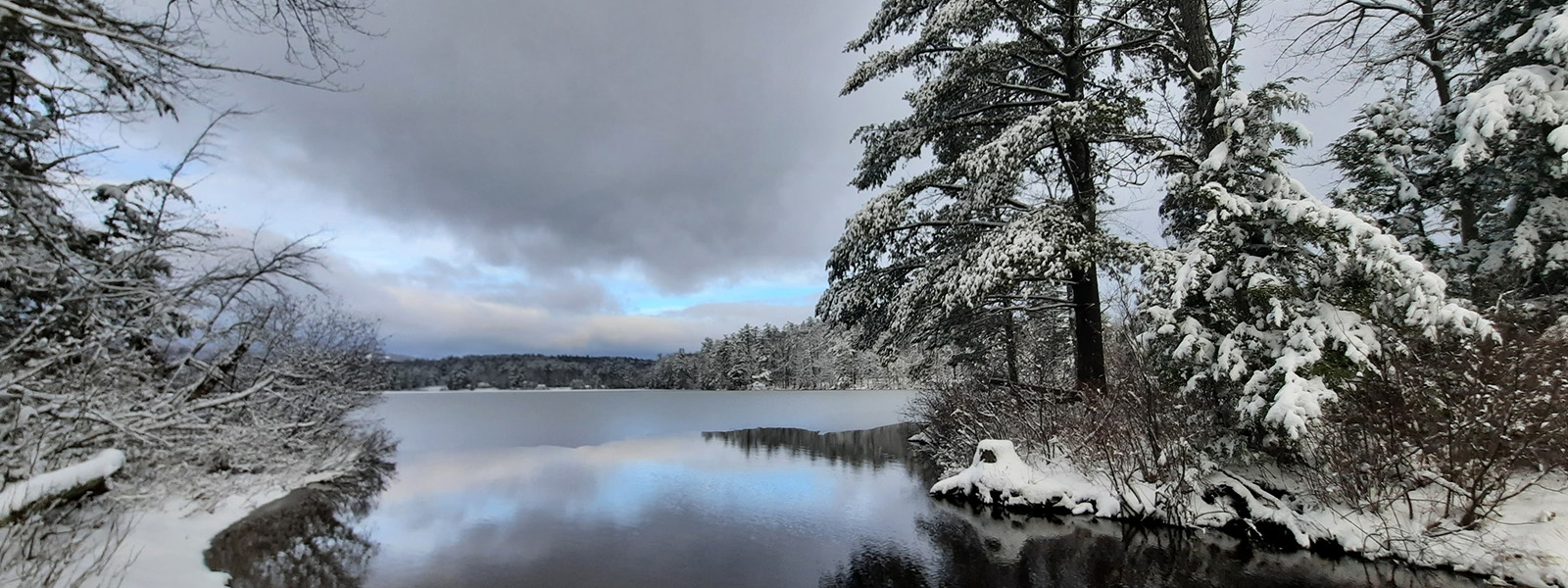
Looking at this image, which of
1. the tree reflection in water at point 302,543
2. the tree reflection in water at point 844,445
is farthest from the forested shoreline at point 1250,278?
the tree reflection in water at point 302,543

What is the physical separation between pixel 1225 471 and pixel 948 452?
5589mm

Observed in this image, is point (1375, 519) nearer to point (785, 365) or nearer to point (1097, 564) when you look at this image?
point (1097, 564)

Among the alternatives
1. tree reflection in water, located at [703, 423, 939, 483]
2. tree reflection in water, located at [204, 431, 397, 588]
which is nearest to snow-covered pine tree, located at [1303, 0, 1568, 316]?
tree reflection in water, located at [703, 423, 939, 483]

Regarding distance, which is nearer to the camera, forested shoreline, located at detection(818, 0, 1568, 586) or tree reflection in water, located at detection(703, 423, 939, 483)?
forested shoreline, located at detection(818, 0, 1568, 586)

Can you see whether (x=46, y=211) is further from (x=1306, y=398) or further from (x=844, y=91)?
(x=1306, y=398)

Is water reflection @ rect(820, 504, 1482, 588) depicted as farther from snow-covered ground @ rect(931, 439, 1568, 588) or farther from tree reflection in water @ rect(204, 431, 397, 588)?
tree reflection in water @ rect(204, 431, 397, 588)

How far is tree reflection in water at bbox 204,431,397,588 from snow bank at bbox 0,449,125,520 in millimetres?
2080

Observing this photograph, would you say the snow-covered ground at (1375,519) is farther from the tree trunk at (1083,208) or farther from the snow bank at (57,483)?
the snow bank at (57,483)

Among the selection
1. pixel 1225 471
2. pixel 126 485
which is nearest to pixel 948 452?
pixel 1225 471

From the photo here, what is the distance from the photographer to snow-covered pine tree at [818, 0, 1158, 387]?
10.2m

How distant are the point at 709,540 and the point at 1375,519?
8108 mm

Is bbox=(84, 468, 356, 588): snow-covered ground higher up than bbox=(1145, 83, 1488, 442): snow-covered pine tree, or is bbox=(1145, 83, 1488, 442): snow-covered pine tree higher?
bbox=(1145, 83, 1488, 442): snow-covered pine tree

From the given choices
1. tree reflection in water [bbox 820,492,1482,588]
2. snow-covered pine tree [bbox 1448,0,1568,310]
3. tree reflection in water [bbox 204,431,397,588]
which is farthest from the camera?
snow-covered pine tree [bbox 1448,0,1568,310]

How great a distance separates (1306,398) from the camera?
7.03 meters
